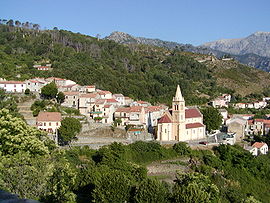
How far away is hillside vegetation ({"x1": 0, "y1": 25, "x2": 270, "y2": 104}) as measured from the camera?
7388 centimetres

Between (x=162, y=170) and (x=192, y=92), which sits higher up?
(x=192, y=92)

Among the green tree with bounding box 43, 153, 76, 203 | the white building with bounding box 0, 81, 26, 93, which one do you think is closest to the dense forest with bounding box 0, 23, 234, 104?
the white building with bounding box 0, 81, 26, 93

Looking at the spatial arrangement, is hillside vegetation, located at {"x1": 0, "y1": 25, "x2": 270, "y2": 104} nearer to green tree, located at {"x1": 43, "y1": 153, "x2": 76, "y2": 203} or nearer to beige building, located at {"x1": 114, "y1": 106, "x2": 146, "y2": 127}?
beige building, located at {"x1": 114, "y1": 106, "x2": 146, "y2": 127}

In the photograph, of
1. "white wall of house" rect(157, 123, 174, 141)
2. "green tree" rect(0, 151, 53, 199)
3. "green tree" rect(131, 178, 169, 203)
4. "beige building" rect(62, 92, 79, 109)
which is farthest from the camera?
"beige building" rect(62, 92, 79, 109)

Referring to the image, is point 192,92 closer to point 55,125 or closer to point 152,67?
point 152,67

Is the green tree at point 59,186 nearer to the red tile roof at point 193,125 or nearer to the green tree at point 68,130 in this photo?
the green tree at point 68,130

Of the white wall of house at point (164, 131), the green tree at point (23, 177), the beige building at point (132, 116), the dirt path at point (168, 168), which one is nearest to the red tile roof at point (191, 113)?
the white wall of house at point (164, 131)

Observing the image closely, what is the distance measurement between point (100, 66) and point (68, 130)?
4809 centimetres

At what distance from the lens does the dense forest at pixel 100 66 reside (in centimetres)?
7375

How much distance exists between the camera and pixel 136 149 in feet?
139

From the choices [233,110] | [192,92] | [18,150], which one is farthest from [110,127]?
[192,92]

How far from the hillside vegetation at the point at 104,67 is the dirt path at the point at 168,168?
109 ft

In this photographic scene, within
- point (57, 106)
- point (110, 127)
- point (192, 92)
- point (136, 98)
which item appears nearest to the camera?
point (110, 127)

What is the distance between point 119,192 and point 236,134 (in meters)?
39.8
